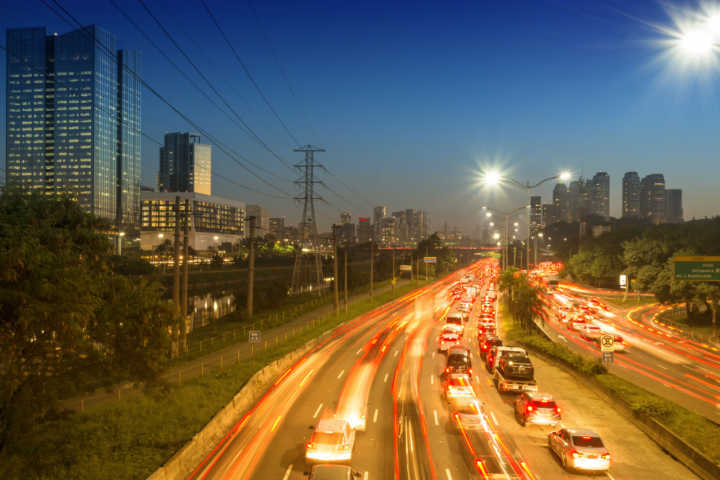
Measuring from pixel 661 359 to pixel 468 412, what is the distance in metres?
23.1

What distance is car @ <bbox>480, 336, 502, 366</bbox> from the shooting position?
36562 mm

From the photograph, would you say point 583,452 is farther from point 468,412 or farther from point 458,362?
point 458,362

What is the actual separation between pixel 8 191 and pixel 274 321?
40.0 m

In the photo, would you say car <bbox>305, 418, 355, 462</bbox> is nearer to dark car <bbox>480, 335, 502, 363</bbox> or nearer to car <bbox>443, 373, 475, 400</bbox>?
car <bbox>443, 373, 475, 400</bbox>

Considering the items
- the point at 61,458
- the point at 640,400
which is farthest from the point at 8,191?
the point at 640,400

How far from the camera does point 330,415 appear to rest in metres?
22.8

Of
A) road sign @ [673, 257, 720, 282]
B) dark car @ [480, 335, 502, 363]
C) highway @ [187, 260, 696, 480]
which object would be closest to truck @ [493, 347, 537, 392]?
highway @ [187, 260, 696, 480]

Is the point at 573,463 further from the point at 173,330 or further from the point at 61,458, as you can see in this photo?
the point at 61,458

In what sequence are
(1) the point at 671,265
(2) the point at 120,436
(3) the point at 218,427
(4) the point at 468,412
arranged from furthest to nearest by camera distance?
(1) the point at 671,265
(4) the point at 468,412
(3) the point at 218,427
(2) the point at 120,436

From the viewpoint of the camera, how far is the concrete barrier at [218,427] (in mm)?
15609

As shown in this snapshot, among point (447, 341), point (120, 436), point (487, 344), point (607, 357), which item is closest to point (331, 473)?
point (120, 436)

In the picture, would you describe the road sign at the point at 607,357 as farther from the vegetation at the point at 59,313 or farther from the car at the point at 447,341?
the vegetation at the point at 59,313

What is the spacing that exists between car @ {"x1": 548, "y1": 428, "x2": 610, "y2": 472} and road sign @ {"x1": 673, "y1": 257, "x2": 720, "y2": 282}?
20.4m

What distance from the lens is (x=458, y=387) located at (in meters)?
24.1
